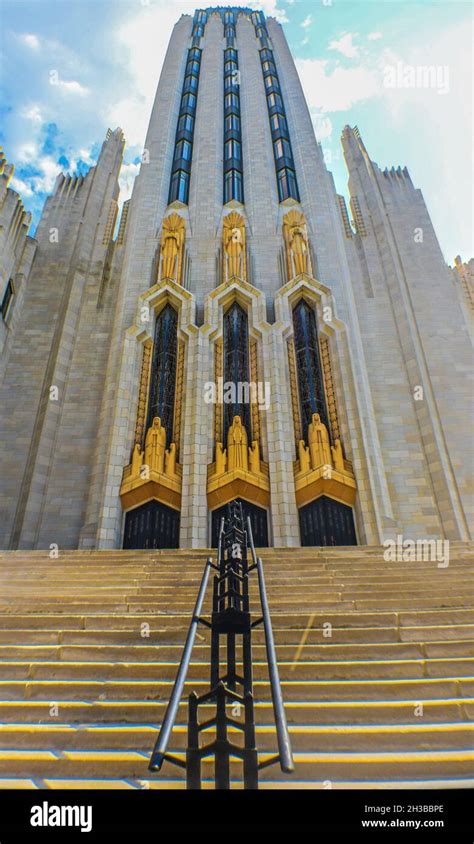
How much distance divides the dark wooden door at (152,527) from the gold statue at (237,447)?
224 centimetres

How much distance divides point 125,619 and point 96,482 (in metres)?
8.96

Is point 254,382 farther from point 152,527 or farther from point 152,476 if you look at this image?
point 152,527

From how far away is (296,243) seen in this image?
1792 cm

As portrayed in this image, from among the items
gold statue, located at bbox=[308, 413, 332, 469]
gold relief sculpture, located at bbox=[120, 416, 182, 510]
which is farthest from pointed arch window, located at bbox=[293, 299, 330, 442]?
gold relief sculpture, located at bbox=[120, 416, 182, 510]

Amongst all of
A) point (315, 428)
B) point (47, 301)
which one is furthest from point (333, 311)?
point (47, 301)

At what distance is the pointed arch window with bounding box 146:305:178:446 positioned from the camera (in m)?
14.9

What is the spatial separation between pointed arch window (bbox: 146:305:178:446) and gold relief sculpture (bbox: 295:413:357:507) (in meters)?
4.34

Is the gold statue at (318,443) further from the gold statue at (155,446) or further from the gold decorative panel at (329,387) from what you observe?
the gold statue at (155,446)

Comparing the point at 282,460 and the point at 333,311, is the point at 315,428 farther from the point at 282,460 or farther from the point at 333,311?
the point at 333,311

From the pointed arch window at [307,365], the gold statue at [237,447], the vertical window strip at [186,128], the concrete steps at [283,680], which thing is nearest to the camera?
the concrete steps at [283,680]

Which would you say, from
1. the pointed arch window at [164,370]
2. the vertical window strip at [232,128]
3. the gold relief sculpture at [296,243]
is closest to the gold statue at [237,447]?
→ the pointed arch window at [164,370]

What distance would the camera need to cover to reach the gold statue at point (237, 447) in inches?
524
